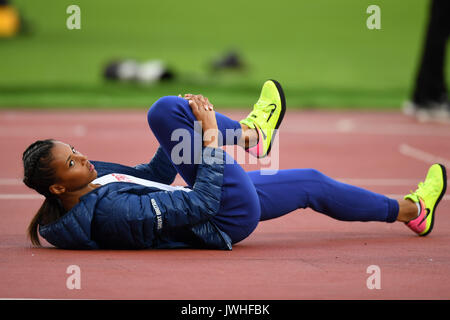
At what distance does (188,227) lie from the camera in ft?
→ 16.0

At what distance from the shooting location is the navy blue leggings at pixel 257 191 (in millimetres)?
4883

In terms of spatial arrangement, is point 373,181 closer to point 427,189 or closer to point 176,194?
point 427,189

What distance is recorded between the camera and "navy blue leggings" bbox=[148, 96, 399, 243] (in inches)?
192

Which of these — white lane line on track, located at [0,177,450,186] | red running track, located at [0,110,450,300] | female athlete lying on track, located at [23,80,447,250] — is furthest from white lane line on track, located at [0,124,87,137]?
female athlete lying on track, located at [23,80,447,250]

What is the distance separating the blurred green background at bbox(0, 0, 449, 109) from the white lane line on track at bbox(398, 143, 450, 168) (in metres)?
4.97

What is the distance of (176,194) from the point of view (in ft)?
15.7

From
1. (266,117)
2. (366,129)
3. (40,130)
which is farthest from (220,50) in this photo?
(266,117)

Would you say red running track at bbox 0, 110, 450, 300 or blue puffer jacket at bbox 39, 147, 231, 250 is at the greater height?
blue puffer jacket at bbox 39, 147, 231, 250

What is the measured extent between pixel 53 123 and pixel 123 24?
49.6 feet

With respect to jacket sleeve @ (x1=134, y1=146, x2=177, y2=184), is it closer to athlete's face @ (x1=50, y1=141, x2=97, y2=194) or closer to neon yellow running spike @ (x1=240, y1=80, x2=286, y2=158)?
neon yellow running spike @ (x1=240, y1=80, x2=286, y2=158)

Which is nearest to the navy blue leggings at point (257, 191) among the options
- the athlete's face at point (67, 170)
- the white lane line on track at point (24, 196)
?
the athlete's face at point (67, 170)

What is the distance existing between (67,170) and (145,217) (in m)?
0.47
